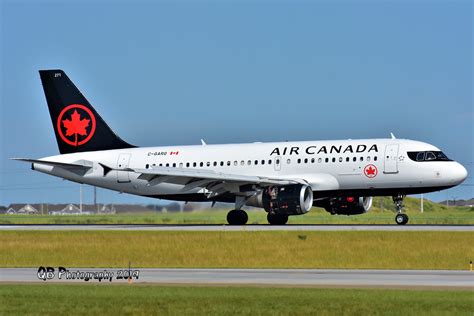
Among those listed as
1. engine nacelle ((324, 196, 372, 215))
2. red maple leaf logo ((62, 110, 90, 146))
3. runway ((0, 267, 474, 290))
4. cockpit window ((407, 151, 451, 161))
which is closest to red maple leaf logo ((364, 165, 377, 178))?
cockpit window ((407, 151, 451, 161))

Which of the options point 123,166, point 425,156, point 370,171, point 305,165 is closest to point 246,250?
point 370,171

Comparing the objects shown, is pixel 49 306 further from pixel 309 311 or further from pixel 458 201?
pixel 458 201

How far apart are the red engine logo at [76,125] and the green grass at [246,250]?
18899 millimetres

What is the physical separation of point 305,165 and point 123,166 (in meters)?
12.9

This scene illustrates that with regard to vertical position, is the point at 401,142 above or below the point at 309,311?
above

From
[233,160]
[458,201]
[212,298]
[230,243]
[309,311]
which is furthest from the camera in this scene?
[458,201]

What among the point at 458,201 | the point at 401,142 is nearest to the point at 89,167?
the point at 401,142

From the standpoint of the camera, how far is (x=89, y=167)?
67.1 metres

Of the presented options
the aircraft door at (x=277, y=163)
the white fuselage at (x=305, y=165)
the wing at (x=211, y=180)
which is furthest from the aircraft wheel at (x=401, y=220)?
the aircraft door at (x=277, y=163)

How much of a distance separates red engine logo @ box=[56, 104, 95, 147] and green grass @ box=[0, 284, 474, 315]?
41273 mm

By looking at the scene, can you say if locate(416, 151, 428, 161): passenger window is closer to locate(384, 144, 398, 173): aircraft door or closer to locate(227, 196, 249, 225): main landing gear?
locate(384, 144, 398, 173): aircraft door

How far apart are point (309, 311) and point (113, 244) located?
2344 centimetres

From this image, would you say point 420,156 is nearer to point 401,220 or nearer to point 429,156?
point 429,156

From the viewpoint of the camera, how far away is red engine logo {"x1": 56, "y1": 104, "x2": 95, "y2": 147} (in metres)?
69.3
